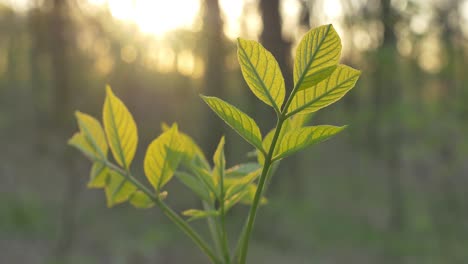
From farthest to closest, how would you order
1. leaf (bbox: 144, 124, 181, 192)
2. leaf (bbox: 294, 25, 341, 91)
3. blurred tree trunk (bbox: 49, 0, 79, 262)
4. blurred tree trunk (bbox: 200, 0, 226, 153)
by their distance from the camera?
blurred tree trunk (bbox: 200, 0, 226, 153), blurred tree trunk (bbox: 49, 0, 79, 262), leaf (bbox: 144, 124, 181, 192), leaf (bbox: 294, 25, 341, 91)

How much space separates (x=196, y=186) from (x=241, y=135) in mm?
112

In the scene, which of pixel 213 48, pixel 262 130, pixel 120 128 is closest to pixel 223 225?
pixel 120 128

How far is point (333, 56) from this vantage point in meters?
0.34

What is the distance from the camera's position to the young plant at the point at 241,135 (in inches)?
13.8

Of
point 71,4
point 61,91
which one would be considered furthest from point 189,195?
point 71,4

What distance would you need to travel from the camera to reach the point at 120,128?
18.0 inches

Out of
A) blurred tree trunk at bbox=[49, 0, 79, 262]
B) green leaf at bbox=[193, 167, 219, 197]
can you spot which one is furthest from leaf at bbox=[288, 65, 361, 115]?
blurred tree trunk at bbox=[49, 0, 79, 262]

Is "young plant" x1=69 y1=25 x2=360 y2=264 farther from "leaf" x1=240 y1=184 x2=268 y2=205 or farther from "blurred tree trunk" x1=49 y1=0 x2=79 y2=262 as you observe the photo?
"blurred tree trunk" x1=49 y1=0 x2=79 y2=262

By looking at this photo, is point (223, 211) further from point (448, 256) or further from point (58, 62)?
point (58, 62)

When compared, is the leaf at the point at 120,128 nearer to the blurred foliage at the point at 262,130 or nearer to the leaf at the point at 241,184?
the leaf at the point at 241,184

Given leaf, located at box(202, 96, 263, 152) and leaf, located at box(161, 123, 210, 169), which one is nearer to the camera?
leaf, located at box(202, 96, 263, 152)

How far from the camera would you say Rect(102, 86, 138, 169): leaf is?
0.45 m

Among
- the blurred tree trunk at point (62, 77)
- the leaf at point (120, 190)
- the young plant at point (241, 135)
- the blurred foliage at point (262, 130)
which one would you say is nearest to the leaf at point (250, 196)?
the young plant at point (241, 135)

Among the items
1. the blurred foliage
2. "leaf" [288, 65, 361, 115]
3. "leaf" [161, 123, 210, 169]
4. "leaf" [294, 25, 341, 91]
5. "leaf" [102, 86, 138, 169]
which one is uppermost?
"leaf" [294, 25, 341, 91]
